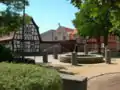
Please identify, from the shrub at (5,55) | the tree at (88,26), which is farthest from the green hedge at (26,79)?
the tree at (88,26)

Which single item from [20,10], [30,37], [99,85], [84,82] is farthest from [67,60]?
[30,37]

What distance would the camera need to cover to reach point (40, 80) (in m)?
4.26

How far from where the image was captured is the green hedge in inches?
150

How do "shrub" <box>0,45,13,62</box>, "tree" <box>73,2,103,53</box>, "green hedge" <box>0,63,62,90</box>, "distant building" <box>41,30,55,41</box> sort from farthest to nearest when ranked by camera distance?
"distant building" <box>41,30,55,41</box> → "tree" <box>73,2,103,53</box> → "shrub" <box>0,45,13,62</box> → "green hedge" <box>0,63,62,90</box>

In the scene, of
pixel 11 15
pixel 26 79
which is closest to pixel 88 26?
pixel 11 15

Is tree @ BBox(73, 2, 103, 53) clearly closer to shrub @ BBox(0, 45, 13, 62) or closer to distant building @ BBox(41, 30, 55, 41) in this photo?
shrub @ BBox(0, 45, 13, 62)

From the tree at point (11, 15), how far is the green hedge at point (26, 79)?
733 inches

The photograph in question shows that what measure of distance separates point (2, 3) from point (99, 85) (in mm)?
13168

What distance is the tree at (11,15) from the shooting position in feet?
75.3

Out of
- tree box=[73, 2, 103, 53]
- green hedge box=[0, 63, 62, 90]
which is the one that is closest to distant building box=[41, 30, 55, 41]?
tree box=[73, 2, 103, 53]

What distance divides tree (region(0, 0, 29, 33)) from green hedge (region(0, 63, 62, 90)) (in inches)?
733

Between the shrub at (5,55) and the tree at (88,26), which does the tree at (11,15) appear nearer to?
the shrub at (5,55)

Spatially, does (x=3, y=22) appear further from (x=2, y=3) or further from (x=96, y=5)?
(x=96, y=5)

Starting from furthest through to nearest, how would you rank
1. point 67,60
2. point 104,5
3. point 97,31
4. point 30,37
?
point 30,37, point 97,31, point 67,60, point 104,5
